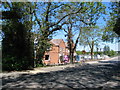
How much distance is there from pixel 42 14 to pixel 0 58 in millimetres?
8079

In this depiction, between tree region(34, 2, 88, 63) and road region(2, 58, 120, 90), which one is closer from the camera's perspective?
road region(2, 58, 120, 90)

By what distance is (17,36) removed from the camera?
15.7 metres

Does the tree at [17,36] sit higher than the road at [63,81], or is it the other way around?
the tree at [17,36]

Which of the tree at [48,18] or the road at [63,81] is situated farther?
the tree at [48,18]

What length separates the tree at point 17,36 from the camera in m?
15.4

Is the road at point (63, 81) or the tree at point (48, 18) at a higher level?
the tree at point (48, 18)

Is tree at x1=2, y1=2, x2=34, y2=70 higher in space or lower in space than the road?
higher

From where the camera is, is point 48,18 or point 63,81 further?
point 48,18

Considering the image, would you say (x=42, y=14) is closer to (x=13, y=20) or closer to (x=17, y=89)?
(x=13, y=20)

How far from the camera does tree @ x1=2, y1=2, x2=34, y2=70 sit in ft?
50.6

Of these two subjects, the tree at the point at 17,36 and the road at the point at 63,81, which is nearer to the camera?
the road at the point at 63,81

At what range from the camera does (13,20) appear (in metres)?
15.8

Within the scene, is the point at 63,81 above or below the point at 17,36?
below

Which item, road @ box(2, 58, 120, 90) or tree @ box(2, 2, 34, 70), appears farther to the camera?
tree @ box(2, 2, 34, 70)
